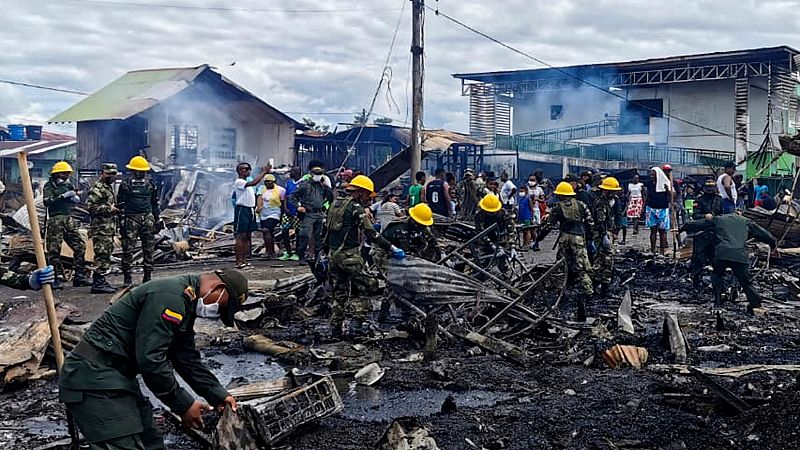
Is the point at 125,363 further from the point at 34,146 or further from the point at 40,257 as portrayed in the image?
the point at 34,146

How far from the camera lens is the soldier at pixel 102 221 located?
10.5m

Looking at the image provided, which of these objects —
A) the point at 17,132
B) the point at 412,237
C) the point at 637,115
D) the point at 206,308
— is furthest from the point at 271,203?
the point at 17,132

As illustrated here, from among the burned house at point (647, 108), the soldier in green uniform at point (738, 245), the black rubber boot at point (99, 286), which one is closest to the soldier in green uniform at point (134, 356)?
the black rubber boot at point (99, 286)

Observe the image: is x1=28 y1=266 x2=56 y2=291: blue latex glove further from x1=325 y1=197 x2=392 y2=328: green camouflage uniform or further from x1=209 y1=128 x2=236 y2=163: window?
x1=209 y1=128 x2=236 y2=163: window

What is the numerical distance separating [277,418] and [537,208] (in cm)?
1384

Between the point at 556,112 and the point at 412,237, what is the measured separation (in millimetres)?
30893

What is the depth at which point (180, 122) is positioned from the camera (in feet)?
80.6

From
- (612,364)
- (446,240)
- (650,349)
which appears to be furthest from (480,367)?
(446,240)

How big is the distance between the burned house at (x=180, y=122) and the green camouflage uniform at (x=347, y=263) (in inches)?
634

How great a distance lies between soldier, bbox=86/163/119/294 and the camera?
415 inches

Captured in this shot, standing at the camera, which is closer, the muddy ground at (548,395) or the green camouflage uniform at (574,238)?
the muddy ground at (548,395)

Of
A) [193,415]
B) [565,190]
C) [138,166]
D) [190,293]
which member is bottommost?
[193,415]

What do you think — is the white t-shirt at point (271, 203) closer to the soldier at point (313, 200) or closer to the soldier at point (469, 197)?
the soldier at point (313, 200)

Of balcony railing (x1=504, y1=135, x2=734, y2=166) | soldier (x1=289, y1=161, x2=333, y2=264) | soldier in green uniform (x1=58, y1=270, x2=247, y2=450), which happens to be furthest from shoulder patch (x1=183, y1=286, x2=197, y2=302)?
balcony railing (x1=504, y1=135, x2=734, y2=166)
